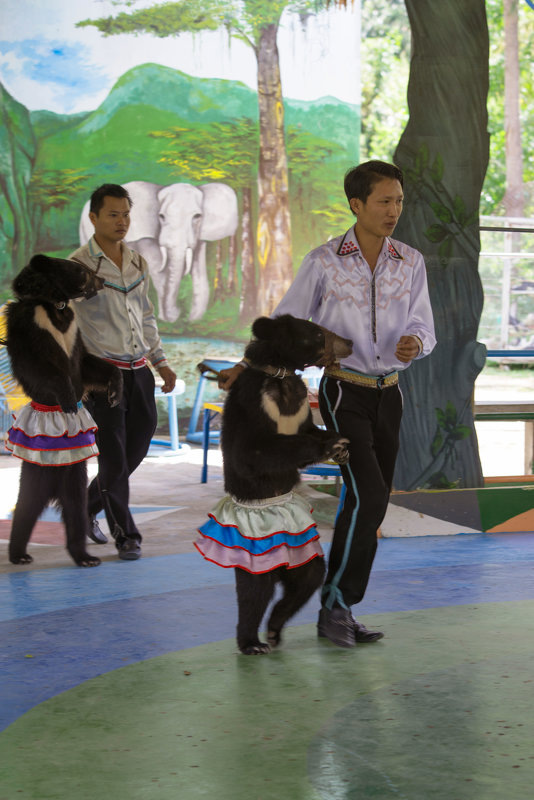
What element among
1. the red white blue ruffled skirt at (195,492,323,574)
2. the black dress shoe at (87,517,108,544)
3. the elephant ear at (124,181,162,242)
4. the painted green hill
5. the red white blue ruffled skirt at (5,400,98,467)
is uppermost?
the painted green hill

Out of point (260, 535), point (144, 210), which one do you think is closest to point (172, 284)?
point (144, 210)

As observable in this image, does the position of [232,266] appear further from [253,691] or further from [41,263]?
[253,691]

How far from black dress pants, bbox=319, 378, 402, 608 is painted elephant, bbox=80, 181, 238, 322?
23.5 feet

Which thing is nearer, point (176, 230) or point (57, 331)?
point (57, 331)

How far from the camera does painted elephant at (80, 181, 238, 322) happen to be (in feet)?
34.8

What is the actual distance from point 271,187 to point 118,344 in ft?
20.7

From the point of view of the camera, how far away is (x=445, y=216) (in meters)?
5.99

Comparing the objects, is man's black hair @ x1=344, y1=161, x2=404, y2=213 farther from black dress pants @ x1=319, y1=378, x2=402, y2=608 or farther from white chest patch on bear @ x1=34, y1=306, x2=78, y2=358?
white chest patch on bear @ x1=34, y1=306, x2=78, y2=358

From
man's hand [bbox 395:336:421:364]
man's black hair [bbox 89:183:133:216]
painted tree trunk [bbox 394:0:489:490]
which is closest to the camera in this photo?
man's hand [bbox 395:336:421:364]

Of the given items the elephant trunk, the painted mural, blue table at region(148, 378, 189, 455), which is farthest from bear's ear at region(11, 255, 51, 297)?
the elephant trunk

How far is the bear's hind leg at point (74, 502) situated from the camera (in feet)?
15.9

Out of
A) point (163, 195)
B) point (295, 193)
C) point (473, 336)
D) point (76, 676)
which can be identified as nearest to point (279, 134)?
point (295, 193)

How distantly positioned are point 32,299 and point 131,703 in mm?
2129

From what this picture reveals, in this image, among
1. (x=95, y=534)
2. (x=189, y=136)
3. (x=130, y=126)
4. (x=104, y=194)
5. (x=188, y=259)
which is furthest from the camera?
(x=188, y=259)
